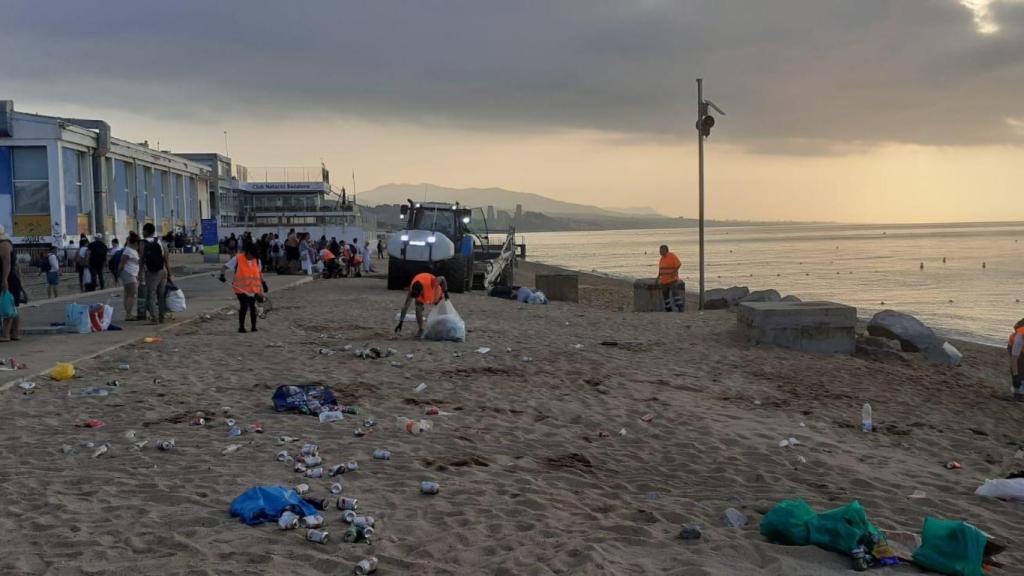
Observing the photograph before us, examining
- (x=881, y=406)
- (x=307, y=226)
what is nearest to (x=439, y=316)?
(x=881, y=406)

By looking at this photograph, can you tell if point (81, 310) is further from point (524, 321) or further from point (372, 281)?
point (372, 281)

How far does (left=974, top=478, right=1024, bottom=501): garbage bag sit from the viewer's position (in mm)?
5398

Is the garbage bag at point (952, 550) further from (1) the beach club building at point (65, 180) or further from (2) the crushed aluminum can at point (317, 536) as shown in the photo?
(1) the beach club building at point (65, 180)

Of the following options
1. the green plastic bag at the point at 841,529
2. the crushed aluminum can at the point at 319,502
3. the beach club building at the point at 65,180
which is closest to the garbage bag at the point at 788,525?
the green plastic bag at the point at 841,529

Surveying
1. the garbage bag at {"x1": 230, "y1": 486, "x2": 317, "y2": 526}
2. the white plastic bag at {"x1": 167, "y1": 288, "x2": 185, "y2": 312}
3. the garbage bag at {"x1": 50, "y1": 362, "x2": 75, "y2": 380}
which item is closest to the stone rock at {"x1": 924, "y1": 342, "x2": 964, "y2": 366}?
the garbage bag at {"x1": 230, "y1": 486, "x2": 317, "y2": 526}

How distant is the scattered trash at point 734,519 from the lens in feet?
15.1

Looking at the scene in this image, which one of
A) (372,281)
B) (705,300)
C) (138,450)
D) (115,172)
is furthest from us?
(115,172)

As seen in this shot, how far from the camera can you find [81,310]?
12.5m

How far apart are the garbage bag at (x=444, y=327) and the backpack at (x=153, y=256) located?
191 inches

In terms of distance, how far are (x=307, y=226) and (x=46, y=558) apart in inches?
2093

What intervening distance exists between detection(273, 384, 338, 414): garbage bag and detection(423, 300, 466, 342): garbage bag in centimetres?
408

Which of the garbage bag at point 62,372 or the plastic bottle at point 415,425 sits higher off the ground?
the garbage bag at point 62,372

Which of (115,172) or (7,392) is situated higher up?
(115,172)

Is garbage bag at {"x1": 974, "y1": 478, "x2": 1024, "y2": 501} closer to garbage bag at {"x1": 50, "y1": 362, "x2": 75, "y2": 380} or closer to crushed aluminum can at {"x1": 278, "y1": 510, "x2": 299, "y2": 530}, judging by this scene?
crushed aluminum can at {"x1": 278, "y1": 510, "x2": 299, "y2": 530}
